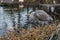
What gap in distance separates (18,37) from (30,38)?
0.87ft

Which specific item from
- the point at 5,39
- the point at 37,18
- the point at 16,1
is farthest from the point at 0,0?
the point at 5,39

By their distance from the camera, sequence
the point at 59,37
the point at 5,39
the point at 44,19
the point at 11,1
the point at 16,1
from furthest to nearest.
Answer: the point at 11,1 → the point at 16,1 → the point at 44,19 → the point at 5,39 → the point at 59,37

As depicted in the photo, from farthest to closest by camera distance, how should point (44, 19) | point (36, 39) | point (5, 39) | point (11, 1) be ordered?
point (11, 1) → point (44, 19) → point (5, 39) → point (36, 39)

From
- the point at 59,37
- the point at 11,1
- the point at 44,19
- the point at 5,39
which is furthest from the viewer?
the point at 11,1

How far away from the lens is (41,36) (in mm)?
3812

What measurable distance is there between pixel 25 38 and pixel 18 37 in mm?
180

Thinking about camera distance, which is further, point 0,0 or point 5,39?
point 0,0

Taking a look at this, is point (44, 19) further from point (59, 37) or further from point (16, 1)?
point (16, 1)

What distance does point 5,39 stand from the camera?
157 inches

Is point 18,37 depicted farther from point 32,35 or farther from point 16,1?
point 16,1

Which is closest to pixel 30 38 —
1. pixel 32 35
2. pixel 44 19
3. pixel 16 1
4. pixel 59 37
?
pixel 32 35

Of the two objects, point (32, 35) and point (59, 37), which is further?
point (32, 35)

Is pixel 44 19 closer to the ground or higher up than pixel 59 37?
closer to the ground

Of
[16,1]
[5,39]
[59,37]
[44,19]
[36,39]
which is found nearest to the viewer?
[59,37]
